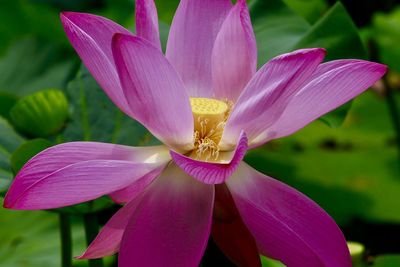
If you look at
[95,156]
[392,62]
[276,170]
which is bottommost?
[276,170]

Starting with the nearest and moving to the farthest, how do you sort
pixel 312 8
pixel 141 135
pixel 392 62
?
pixel 141 135
pixel 312 8
pixel 392 62

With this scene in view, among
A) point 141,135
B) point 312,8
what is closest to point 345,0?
point 312,8

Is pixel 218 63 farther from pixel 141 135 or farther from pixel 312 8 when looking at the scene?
pixel 312 8

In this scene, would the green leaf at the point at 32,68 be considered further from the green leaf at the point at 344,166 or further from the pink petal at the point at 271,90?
the pink petal at the point at 271,90

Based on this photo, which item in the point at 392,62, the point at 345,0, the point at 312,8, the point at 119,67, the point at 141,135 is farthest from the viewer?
the point at 345,0

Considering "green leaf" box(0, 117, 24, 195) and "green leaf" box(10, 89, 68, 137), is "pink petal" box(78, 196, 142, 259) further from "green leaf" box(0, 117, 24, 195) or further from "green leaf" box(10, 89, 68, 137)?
"green leaf" box(10, 89, 68, 137)

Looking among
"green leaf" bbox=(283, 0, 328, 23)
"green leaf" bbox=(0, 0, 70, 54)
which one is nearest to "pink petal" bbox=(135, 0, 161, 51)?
"green leaf" bbox=(283, 0, 328, 23)
